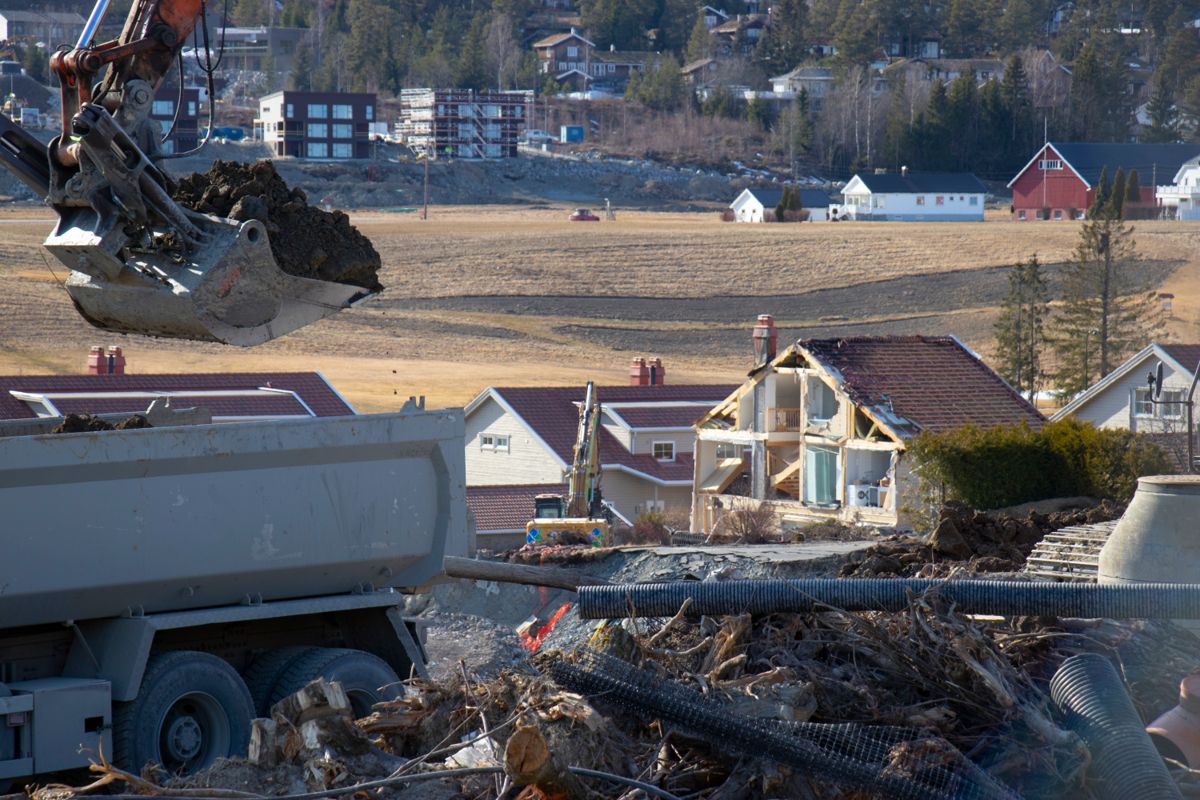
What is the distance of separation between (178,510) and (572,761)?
3.29m

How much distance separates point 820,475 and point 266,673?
2580 centimetres

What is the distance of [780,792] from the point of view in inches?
293

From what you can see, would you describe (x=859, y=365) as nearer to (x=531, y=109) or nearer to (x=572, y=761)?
(x=572, y=761)

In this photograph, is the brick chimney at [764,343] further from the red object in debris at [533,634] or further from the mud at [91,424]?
the mud at [91,424]

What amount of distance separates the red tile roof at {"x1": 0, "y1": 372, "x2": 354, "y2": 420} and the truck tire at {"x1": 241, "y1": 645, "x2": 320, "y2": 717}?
68.5ft

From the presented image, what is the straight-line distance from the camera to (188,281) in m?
10.3

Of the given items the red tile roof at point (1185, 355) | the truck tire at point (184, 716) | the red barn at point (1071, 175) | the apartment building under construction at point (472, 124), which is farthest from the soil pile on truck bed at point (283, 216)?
the apartment building under construction at point (472, 124)

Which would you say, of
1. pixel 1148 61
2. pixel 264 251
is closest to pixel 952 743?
pixel 264 251

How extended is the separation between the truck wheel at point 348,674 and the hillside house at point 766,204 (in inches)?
3924

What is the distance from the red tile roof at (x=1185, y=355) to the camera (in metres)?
36.4

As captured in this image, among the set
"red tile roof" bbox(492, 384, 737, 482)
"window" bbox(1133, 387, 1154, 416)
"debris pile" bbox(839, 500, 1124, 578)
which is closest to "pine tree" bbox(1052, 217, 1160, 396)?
"window" bbox(1133, 387, 1154, 416)

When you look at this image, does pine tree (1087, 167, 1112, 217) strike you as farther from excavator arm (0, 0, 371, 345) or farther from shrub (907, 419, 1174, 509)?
excavator arm (0, 0, 371, 345)

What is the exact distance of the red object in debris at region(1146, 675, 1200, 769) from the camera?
830 centimetres

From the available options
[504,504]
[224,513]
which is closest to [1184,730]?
[224,513]
